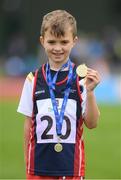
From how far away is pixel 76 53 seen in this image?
3102cm

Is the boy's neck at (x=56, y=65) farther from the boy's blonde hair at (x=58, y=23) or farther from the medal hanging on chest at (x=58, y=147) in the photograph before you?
the medal hanging on chest at (x=58, y=147)

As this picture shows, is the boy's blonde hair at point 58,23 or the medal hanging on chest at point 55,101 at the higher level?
the boy's blonde hair at point 58,23

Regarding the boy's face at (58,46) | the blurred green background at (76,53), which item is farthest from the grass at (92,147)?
the boy's face at (58,46)

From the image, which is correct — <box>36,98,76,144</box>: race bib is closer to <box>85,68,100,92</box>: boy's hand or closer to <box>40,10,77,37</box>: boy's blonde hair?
<box>85,68,100,92</box>: boy's hand

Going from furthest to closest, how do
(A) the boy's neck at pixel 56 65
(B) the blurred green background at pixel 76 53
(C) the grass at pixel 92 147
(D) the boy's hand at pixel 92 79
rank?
(B) the blurred green background at pixel 76 53, (C) the grass at pixel 92 147, (A) the boy's neck at pixel 56 65, (D) the boy's hand at pixel 92 79

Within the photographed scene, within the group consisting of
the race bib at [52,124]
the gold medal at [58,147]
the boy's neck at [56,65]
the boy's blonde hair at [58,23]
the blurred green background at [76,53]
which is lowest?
the gold medal at [58,147]

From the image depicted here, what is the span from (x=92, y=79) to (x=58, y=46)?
420 millimetres

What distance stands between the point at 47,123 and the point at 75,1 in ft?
93.4

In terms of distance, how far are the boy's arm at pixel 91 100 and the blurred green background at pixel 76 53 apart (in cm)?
901

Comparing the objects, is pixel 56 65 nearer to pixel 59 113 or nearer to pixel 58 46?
pixel 58 46

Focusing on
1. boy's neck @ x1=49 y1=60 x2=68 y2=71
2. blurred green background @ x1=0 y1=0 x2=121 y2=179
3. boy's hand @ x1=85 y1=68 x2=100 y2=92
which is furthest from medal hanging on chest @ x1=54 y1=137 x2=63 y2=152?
blurred green background @ x1=0 y1=0 x2=121 y2=179

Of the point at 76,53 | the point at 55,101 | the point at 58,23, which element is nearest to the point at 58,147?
the point at 55,101

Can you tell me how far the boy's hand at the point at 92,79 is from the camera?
5.81 metres

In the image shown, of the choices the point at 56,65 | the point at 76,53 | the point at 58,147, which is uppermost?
the point at 76,53
